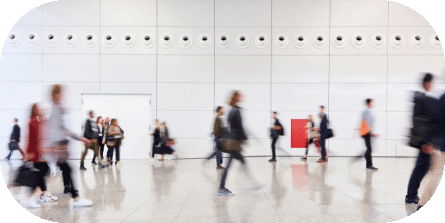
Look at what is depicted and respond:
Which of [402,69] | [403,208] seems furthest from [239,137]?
[402,69]

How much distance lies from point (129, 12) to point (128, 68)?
2.47 metres

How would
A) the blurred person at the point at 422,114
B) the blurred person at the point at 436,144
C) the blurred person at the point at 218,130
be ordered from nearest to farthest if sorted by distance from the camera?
the blurred person at the point at 436,144, the blurred person at the point at 422,114, the blurred person at the point at 218,130

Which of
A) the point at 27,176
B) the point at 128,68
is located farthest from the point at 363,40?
the point at 27,176

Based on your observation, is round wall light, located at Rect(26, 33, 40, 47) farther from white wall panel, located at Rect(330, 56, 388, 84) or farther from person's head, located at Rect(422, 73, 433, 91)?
person's head, located at Rect(422, 73, 433, 91)

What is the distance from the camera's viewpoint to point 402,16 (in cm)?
1372

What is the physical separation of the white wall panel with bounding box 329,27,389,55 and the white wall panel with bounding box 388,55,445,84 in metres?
0.68

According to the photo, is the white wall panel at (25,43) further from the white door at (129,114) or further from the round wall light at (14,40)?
the white door at (129,114)

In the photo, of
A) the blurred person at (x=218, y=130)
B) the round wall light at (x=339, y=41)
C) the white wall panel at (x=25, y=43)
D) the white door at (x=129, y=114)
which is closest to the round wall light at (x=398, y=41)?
the round wall light at (x=339, y=41)

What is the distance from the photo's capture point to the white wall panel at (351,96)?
538 inches

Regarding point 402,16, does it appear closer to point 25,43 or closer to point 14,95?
point 25,43

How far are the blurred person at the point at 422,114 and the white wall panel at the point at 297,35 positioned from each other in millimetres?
9010

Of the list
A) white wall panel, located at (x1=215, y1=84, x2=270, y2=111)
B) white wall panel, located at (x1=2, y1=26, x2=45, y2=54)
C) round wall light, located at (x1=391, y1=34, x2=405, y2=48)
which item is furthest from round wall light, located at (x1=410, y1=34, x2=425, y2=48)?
white wall panel, located at (x1=2, y1=26, x2=45, y2=54)

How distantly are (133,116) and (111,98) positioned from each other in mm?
1251

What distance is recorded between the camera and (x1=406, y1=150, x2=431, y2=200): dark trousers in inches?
195
